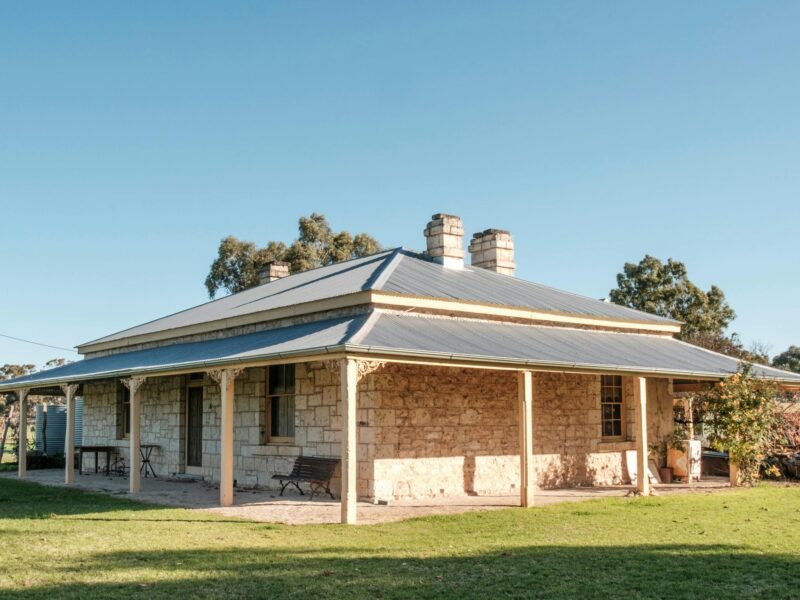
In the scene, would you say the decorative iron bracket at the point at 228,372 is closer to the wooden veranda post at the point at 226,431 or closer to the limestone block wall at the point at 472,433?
the wooden veranda post at the point at 226,431

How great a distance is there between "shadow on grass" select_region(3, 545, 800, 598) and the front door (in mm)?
9337

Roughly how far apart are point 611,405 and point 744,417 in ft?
8.32

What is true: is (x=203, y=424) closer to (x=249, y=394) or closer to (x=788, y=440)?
(x=249, y=394)

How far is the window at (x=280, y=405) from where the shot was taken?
15.1 meters

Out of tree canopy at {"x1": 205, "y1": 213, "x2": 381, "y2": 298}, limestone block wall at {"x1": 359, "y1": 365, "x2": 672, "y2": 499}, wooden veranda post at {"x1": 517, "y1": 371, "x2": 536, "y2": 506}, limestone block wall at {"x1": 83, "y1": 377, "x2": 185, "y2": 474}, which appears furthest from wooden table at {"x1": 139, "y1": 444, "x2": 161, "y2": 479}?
tree canopy at {"x1": 205, "y1": 213, "x2": 381, "y2": 298}

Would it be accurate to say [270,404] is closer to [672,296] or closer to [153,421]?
[153,421]

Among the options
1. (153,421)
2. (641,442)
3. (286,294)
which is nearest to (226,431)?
(286,294)

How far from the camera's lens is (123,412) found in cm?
2073

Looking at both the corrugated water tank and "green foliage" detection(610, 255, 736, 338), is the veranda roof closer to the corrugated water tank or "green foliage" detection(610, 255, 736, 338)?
the corrugated water tank

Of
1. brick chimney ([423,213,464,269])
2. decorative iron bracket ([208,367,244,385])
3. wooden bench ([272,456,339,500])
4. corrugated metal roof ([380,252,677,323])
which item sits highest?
brick chimney ([423,213,464,269])

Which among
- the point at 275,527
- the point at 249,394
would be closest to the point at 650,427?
the point at 249,394

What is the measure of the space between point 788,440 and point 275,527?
12.1m

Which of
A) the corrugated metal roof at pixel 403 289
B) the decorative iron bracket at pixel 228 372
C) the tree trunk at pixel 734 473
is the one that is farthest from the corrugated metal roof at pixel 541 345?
the decorative iron bracket at pixel 228 372

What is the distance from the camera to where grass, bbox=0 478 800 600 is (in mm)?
6988
